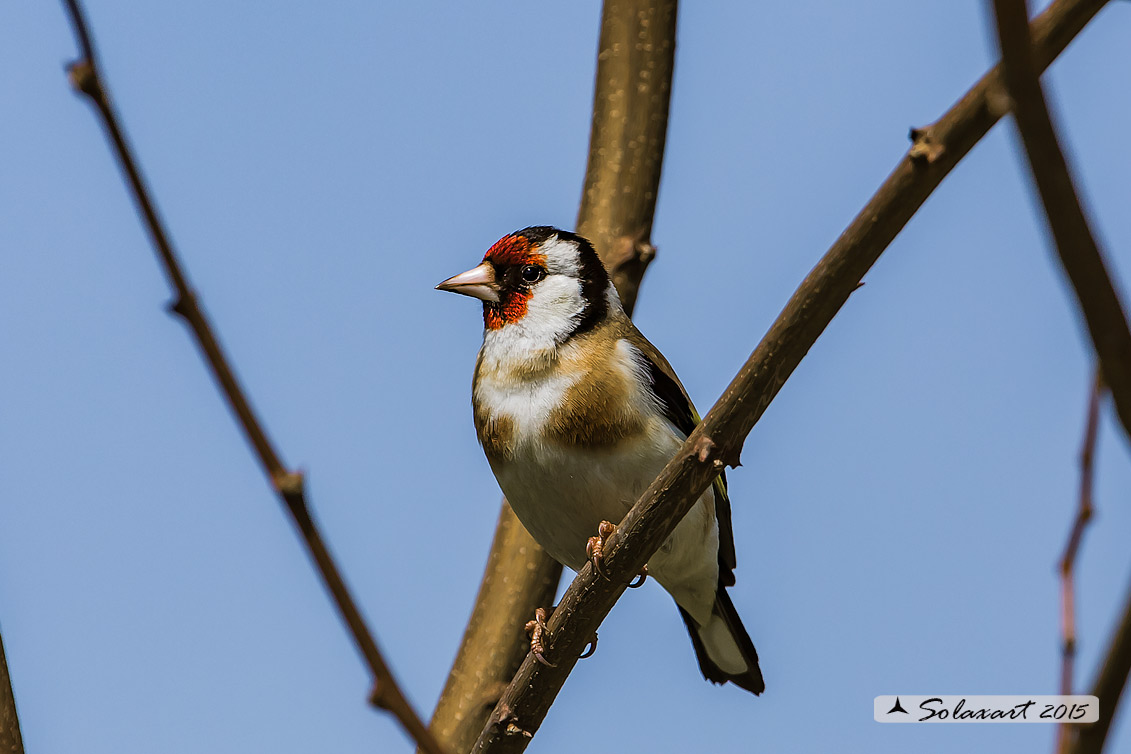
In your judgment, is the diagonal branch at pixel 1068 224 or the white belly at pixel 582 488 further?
the white belly at pixel 582 488

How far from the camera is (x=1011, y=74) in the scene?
3.41 feet

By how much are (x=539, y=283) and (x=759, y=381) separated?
2.64 meters

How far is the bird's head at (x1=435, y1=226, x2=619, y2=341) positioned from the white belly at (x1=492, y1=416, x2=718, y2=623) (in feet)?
1.97

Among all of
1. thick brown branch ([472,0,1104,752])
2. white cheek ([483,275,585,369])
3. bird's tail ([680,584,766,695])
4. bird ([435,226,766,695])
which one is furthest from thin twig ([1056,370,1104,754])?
bird's tail ([680,584,766,695])

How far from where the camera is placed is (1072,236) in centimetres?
100

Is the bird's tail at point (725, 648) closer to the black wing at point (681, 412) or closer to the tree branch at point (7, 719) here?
the black wing at point (681, 412)

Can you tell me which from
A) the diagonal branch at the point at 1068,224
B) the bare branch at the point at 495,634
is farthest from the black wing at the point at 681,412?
the diagonal branch at the point at 1068,224

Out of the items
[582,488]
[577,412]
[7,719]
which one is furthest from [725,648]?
[7,719]

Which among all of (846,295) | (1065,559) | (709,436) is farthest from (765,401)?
(1065,559)

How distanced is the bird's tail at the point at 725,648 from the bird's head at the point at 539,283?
1.41 meters

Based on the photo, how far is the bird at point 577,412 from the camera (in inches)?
163

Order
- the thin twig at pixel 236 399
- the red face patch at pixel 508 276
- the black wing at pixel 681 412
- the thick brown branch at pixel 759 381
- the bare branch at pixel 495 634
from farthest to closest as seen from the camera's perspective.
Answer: the red face patch at pixel 508 276 → the bare branch at pixel 495 634 → the black wing at pixel 681 412 → the thick brown branch at pixel 759 381 → the thin twig at pixel 236 399

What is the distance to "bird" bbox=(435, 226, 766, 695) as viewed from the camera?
415cm

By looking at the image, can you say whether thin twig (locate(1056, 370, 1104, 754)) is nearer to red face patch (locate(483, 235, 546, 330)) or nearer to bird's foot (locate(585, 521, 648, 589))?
bird's foot (locate(585, 521, 648, 589))
